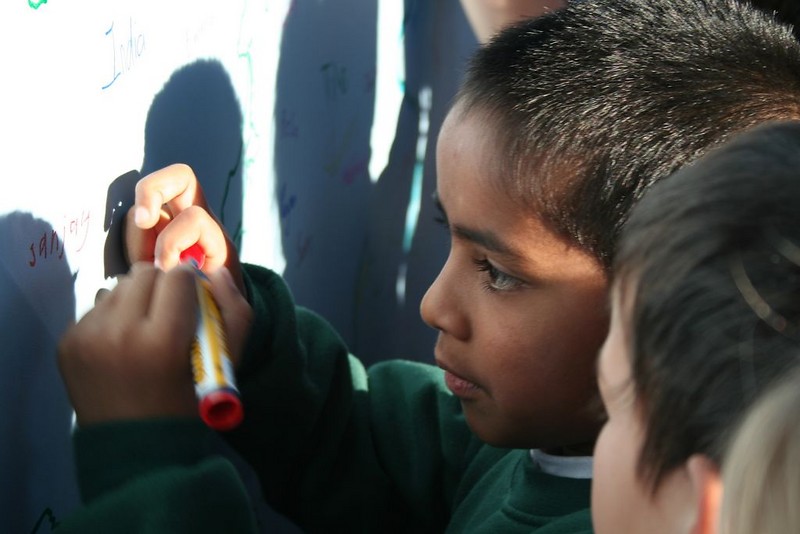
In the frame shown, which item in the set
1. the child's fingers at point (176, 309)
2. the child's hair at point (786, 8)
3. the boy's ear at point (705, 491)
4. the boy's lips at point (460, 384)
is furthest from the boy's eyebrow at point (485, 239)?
the child's hair at point (786, 8)

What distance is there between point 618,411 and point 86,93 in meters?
0.42

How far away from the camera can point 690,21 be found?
82 cm

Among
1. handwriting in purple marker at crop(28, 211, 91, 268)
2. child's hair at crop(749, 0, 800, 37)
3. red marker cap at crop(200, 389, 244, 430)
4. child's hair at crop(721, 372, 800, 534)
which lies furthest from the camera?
child's hair at crop(749, 0, 800, 37)

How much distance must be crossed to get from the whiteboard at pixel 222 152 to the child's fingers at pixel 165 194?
0.06 ft

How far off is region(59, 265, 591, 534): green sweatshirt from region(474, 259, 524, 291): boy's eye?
0.52 feet

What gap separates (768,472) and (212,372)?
13.4 inches

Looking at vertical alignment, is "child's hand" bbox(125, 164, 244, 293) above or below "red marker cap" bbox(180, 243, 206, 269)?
above

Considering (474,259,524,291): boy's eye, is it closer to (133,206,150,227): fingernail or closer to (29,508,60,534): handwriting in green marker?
(133,206,150,227): fingernail

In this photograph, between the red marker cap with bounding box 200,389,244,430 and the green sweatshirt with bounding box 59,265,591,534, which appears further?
the green sweatshirt with bounding box 59,265,591,534

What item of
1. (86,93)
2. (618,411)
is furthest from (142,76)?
(618,411)

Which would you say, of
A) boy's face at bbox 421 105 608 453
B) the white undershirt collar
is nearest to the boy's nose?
boy's face at bbox 421 105 608 453

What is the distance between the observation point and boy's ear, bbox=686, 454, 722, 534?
0.47 metres

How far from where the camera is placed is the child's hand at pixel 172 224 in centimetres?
82

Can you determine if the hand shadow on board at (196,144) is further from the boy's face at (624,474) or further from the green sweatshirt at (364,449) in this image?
the boy's face at (624,474)
